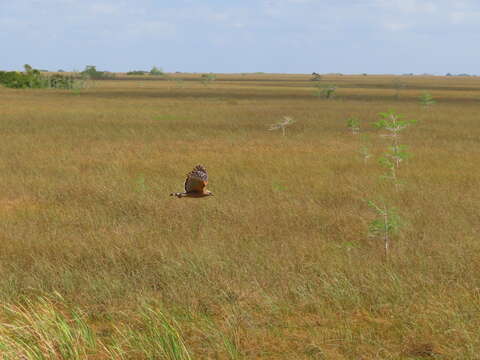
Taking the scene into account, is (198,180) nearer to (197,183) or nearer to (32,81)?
(197,183)

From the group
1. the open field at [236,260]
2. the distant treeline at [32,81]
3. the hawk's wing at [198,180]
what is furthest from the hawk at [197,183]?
the distant treeline at [32,81]

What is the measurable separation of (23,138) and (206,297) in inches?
608

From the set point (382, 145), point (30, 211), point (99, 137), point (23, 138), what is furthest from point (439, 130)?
point (30, 211)

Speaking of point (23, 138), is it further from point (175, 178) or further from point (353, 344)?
point (353, 344)

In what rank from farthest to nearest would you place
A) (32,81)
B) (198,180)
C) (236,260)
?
(32,81) → (236,260) → (198,180)

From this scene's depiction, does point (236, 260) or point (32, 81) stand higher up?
point (32, 81)

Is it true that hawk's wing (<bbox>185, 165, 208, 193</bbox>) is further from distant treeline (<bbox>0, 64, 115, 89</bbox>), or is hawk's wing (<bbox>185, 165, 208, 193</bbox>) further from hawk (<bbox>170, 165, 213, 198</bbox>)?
distant treeline (<bbox>0, 64, 115, 89</bbox>)

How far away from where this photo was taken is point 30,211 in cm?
964

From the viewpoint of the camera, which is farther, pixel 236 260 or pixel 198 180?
pixel 236 260

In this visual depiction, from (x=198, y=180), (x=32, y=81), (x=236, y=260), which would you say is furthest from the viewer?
(x=32, y=81)

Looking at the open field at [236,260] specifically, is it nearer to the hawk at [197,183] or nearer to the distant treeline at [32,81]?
the hawk at [197,183]

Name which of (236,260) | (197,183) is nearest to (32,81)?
(236,260)

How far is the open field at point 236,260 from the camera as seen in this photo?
15.4 ft

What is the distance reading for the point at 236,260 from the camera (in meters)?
6.83
